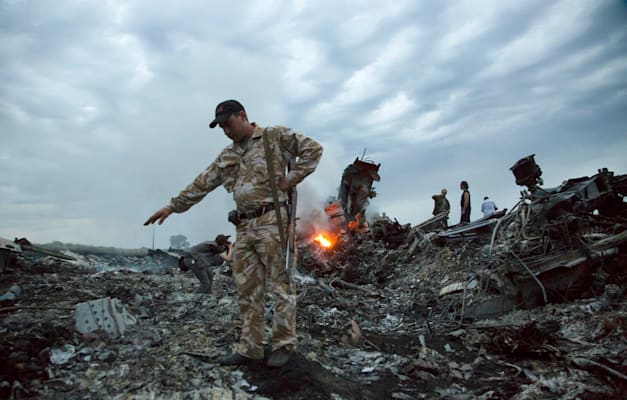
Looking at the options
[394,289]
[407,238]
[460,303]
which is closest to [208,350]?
[460,303]

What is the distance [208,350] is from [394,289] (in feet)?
19.9

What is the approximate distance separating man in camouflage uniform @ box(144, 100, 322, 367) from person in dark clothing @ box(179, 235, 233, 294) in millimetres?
3701

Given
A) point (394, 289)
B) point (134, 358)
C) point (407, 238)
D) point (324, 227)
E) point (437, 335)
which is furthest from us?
point (324, 227)

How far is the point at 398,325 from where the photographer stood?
19.2 ft

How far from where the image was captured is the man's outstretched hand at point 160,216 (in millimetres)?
3511

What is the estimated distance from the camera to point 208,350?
370 centimetres

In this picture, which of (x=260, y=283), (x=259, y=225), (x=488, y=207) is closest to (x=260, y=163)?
(x=259, y=225)

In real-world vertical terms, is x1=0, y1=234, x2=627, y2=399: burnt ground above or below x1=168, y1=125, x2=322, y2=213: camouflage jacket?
below

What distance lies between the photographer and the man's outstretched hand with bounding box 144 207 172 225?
138 inches

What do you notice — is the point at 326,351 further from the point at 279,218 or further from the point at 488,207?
the point at 488,207

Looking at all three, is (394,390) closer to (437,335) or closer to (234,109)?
(437,335)

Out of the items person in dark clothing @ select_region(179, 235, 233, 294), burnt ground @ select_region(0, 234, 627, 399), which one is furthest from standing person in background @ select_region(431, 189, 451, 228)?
person in dark clothing @ select_region(179, 235, 233, 294)

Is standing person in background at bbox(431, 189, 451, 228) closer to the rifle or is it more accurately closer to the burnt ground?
the burnt ground

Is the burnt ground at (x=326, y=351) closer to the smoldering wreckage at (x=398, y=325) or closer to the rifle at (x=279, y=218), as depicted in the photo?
the smoldering wreckage at (x=398, y=325)
